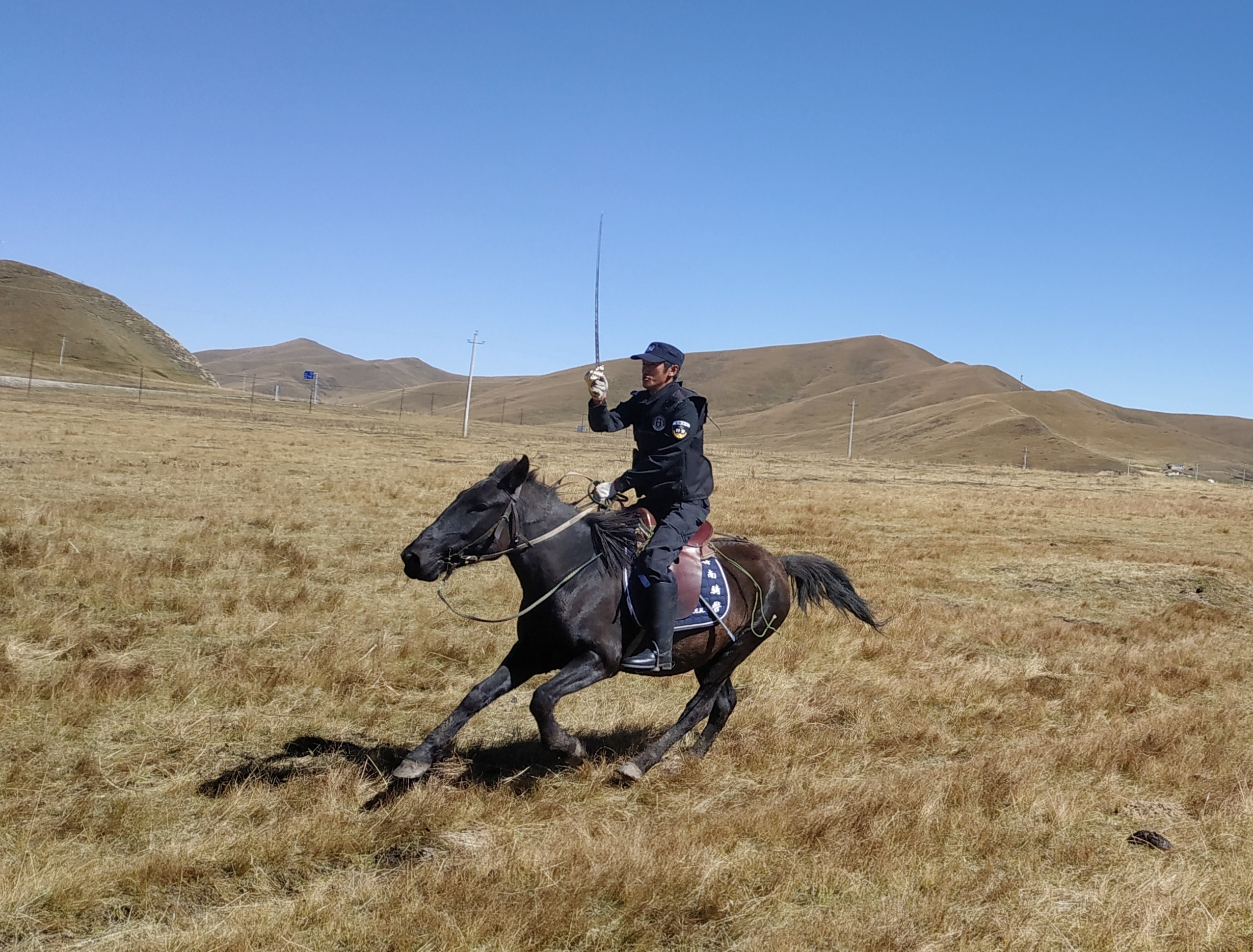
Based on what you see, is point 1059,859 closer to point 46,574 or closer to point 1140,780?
point 1140,780

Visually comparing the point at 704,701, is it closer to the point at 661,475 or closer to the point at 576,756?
the point at 576,756

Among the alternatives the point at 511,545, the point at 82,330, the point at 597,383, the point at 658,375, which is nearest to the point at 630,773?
the point at 511,545

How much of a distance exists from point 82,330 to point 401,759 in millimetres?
177818

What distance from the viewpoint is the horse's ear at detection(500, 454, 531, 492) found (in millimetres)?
6375

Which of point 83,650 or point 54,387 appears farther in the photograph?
point 54,387

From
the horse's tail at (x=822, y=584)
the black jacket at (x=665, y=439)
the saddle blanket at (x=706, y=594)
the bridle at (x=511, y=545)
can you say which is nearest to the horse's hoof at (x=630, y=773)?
the saddle blanket at (x=706, y=594)

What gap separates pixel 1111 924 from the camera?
178 inches

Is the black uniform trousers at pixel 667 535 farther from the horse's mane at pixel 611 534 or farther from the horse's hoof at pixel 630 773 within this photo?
the horse's hoof at pixel 630 773

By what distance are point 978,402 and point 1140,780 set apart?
16865 centimetres

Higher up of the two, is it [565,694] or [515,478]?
[515,478]

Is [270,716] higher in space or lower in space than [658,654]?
lower

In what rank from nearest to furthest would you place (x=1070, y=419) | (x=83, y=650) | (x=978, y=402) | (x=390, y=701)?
(x=390, y=701) < (x=83, y=650) < (x=978, y=402) < (x=1070, y=419)

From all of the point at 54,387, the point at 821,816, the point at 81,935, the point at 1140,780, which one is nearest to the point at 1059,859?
the point at 821,816

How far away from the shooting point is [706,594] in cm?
716
